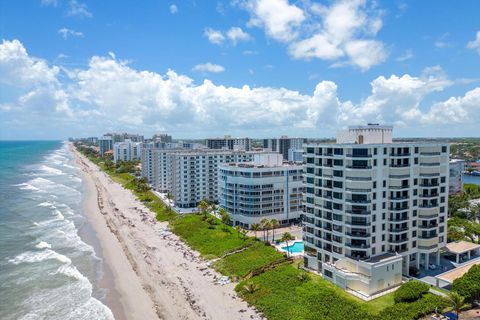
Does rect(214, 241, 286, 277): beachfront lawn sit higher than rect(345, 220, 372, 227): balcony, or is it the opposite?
rect(345, 220, 372, 227): balcony

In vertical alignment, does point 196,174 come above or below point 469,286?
above

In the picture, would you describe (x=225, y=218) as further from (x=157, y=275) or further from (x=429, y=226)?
(x=429, y=226)

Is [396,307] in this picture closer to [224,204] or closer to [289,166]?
[289,166]

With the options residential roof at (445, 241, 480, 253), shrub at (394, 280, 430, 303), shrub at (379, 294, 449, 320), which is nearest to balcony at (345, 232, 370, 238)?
shrub at (394, 280, 430, 303)

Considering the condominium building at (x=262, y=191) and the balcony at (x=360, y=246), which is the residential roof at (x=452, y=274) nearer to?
the balcony at (x=360, y=246)

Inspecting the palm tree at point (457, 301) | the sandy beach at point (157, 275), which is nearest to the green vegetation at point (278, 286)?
the sandy beach at point (157, 275)

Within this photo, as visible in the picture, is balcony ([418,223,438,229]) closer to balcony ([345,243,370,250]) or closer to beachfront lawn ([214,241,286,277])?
balcony ([345,243,370,250])

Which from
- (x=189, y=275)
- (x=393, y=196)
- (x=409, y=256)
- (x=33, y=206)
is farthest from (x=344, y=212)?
(x=33, y=206)

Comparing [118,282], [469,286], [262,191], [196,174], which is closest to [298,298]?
[469,286]

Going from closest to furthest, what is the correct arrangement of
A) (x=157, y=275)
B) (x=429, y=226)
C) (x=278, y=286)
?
1. (x=278, y=286)
2. (x=429, y=226)
3. (x=157, y=275)
